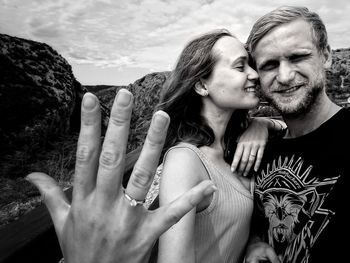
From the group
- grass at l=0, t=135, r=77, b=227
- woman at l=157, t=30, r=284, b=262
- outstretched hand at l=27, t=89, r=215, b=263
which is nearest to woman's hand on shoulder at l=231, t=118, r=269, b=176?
woman at l=157, t=30, r=284, b=262

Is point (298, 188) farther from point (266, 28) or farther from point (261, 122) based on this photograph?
point (266, 28)

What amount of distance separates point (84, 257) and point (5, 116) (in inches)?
196

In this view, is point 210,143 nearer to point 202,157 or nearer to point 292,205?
point 202,157

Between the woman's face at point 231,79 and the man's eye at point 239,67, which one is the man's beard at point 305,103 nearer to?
the woman's face at point 231,79

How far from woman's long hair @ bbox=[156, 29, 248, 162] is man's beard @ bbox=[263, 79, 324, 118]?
468 millimetres

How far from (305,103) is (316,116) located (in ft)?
A: 0.40

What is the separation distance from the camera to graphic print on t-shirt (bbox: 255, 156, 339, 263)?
4.84ft

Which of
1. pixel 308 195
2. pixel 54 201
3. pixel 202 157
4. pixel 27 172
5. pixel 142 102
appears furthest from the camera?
pixel 142 102

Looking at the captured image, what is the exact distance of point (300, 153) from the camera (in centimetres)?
181

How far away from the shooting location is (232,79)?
2037 mm

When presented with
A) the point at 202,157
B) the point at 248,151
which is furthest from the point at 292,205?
the point at 202,157

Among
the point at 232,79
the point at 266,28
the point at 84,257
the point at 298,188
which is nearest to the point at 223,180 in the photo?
the point at 298,188

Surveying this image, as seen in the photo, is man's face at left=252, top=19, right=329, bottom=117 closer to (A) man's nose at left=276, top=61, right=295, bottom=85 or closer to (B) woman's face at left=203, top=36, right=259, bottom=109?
(A) man's nose at left=276, top=61, right=295, bottom=85

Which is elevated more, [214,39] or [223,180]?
[214,39]
